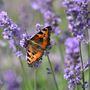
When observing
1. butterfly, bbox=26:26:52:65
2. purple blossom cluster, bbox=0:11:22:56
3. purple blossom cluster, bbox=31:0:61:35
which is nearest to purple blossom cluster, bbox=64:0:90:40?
butterfly, bbox=26:26:52:65

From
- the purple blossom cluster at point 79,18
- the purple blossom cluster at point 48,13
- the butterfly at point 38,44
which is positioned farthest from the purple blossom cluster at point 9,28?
the purple blossom cluster at point 48,13

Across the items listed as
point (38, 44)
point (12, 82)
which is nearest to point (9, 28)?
point (38, 44)

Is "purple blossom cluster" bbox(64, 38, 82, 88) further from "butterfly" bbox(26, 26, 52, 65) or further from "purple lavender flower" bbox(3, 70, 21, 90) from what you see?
"purple lavender flower" bbox(3, 70, 21, 90)

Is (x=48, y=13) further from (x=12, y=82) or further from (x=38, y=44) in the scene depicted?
(x=38, y=44)

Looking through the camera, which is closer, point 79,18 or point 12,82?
point 79,18

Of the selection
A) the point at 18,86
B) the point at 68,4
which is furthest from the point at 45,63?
the point at 68,4

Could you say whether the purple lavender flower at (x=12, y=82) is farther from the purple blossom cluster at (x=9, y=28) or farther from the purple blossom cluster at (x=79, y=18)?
the purple blossom cluster at (x=79, y=18)

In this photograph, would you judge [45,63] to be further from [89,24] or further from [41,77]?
[89,24]
